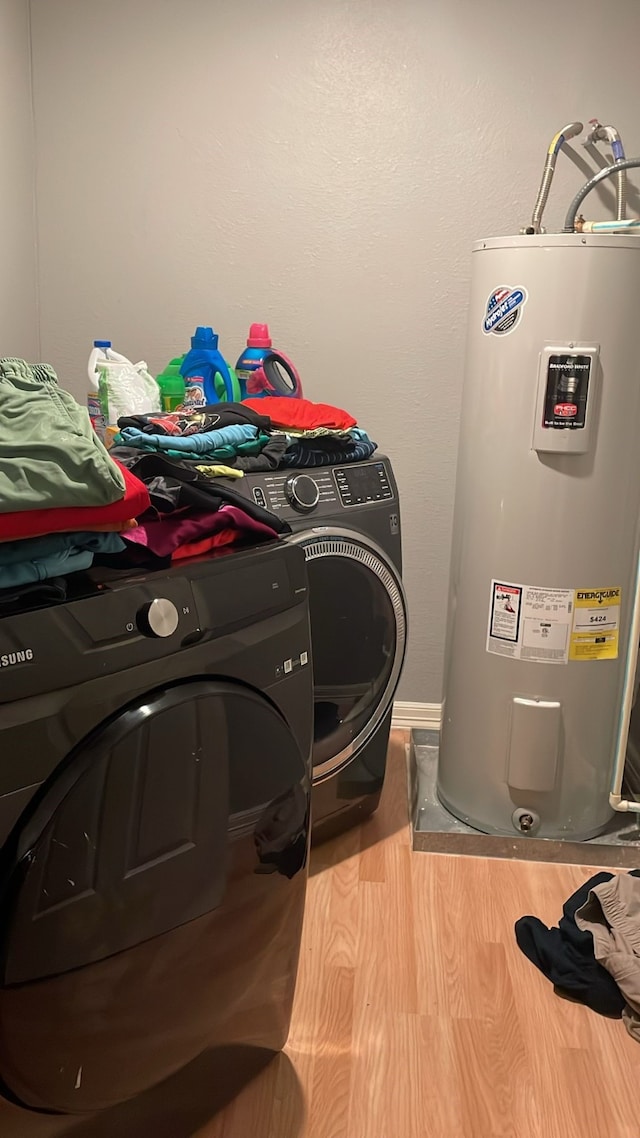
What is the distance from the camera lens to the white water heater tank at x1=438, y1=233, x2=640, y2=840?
5.58 feet

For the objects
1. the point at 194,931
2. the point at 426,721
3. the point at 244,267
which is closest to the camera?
the point at 194,931

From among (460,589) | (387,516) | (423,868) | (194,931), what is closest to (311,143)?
(387,516)

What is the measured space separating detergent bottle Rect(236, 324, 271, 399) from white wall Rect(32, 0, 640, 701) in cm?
19

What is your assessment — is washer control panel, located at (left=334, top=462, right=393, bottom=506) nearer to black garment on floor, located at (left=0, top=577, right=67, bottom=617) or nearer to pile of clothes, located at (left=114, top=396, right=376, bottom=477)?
pile of clothes, located at (left=114, top=396, right=376, bottom=477)

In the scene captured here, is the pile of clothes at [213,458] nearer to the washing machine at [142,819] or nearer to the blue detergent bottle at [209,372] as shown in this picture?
the washing machine at [142,819]

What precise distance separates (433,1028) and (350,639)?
0.70 meters

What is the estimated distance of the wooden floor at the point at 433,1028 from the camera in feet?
4.25

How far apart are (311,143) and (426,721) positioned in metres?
1.51

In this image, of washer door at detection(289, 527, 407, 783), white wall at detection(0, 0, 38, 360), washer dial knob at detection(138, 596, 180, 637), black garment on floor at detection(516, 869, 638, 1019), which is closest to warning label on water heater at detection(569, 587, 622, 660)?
washer door at detection(289, 527, 407, 783)

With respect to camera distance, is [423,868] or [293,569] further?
[423,868]

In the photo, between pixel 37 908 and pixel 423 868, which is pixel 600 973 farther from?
pixel 37 908

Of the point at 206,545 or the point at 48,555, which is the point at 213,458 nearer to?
the point at 206,545

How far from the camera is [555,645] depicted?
184cm

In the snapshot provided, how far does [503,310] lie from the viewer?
5.78ft
